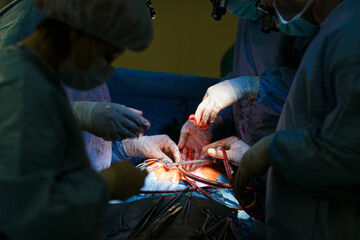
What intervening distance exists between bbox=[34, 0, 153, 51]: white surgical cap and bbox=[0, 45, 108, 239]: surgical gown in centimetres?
14

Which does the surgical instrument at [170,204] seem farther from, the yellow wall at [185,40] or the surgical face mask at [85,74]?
the yellow wall at [185,40]

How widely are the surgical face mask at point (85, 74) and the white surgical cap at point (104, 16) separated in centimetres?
7

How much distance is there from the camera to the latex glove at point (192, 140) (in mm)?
2147

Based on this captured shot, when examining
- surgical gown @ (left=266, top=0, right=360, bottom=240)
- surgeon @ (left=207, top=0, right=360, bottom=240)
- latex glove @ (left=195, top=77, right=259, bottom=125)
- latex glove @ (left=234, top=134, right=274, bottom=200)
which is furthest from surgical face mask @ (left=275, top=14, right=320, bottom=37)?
latex glove @ (left=234, top=134, right=274, bottom=200)

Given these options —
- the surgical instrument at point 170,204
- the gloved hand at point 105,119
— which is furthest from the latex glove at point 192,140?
the gloved hand at point 105,119

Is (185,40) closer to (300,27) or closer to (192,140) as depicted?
(192,140)

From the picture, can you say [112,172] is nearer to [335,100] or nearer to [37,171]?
[37,171]

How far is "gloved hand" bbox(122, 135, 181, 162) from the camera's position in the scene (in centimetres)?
212

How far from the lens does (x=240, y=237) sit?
1.31 m

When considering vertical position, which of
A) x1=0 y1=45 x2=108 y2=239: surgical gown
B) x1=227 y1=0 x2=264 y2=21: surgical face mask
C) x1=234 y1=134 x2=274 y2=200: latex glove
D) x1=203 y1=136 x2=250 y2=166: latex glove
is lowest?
x1=203 y1=136 x2=250 y2=166: latex glove

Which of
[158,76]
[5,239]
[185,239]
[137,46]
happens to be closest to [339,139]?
[137,46]

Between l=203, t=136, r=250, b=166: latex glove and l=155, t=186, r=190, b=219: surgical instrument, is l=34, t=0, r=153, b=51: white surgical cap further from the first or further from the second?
l=203, t=136, r=250, b=166: latex glove

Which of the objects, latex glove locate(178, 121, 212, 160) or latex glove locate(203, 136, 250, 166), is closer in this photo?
latex glove locate(203, 136, 250, 166)

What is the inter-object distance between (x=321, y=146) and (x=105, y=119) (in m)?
1.15
